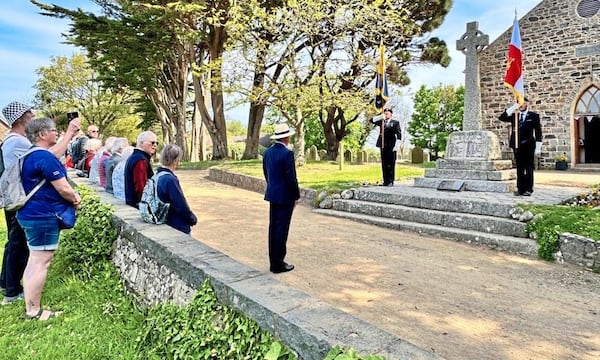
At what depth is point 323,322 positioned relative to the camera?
81.4 inches

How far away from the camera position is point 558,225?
5.39 meters

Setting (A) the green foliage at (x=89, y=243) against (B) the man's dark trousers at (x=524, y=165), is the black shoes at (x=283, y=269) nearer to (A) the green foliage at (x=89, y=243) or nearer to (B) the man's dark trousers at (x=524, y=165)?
(A) the green foliage at (x=89, y=243)

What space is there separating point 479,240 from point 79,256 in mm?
5530

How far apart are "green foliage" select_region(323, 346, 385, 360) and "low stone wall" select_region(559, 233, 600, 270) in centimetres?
438

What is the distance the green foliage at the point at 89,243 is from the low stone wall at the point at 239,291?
0.65 feet

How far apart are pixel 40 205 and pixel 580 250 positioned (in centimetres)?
593

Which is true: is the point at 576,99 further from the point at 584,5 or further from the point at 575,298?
the point at 575,298

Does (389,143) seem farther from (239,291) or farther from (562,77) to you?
(562,77)

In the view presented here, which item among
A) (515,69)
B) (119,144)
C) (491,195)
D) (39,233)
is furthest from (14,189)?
(515,69)

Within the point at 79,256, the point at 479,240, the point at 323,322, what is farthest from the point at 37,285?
the point at 479,240

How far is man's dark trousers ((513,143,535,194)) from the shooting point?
23.9ft

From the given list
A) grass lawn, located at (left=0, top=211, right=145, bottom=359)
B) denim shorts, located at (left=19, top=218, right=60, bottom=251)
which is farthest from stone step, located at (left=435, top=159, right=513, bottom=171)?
denim shorts, located at (left=19, top=218, right=60, bottom=251)

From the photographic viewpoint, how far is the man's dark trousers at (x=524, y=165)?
7.29 metres

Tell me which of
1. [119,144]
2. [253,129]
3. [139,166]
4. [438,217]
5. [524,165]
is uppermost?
[253,129]
